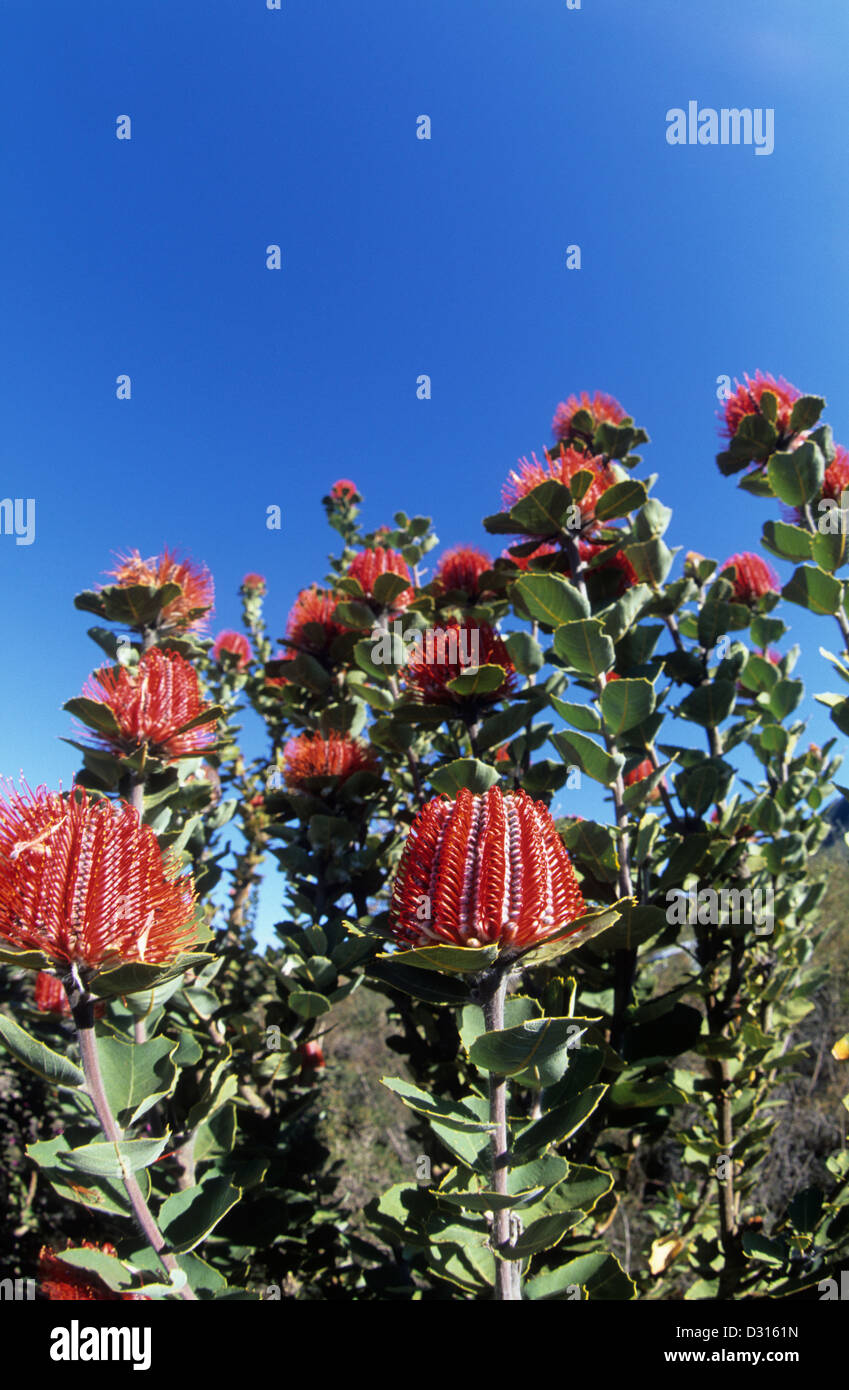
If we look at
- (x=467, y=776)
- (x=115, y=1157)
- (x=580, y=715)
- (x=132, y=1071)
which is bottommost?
(x=115, y=1157)

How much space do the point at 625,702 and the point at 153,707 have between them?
118 centimetres

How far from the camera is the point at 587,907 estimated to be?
4.82ft

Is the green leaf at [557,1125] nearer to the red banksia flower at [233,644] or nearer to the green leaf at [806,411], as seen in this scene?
the green leaf at [806,411]

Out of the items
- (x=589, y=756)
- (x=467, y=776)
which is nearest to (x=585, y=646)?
Result: (x=589, y=756)

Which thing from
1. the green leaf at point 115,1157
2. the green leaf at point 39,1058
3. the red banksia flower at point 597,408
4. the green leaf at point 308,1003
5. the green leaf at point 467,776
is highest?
the red banksia flower at point 597,408

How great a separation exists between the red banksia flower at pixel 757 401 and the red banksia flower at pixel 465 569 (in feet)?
2.90

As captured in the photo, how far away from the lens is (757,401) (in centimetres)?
232

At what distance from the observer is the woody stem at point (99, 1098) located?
123 cm

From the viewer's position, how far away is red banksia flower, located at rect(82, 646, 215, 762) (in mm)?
1885

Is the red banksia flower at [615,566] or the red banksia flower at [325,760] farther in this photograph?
the red banksia flower at [325,760]

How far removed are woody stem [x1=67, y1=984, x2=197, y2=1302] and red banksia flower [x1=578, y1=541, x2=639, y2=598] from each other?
161 cm

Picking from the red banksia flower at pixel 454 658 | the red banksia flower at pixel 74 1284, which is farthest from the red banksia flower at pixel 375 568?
the red banksia flower at pixel 74 1284

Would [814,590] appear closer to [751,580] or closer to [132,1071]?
[751,580]
